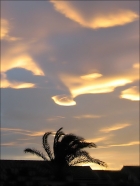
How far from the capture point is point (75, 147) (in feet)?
108

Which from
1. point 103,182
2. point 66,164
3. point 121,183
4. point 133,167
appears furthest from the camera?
point 133,167

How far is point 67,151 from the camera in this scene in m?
32.8

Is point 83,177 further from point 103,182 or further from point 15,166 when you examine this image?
point 15,166

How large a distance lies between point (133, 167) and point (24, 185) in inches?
887

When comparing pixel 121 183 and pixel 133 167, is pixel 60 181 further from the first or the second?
pixel 133 167

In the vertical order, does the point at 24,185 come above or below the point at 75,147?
below

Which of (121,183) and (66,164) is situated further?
(121,183)

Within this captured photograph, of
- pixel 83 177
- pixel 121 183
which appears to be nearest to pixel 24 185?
pixel 121 183

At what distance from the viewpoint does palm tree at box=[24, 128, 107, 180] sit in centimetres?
3275

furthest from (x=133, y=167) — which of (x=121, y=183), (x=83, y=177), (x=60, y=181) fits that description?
(x=60, y=181)

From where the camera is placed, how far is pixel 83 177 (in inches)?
1671

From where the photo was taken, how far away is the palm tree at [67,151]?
3275cm

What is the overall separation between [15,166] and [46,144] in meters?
2.89

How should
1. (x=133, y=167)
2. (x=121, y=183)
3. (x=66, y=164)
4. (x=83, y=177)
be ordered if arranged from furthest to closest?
(x=133, y=167) → (x=83, y=177) → (x=121, y=183) → (x=66, y=164)
